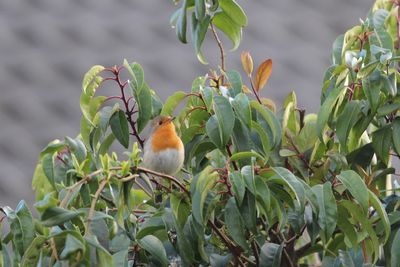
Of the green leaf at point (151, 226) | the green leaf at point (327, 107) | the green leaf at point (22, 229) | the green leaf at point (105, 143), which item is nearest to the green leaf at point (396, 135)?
the green leaf at point (327, 107)

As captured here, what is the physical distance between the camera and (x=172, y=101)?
1.94m

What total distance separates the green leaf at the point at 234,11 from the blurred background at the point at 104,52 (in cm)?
210

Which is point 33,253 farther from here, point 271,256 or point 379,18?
point 379,18

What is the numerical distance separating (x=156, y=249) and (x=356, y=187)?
1.15ft

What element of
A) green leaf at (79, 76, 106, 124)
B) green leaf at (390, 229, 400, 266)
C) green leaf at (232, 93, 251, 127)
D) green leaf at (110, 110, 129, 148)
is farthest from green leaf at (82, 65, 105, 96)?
green leaf at (390, 229, 400, 266)

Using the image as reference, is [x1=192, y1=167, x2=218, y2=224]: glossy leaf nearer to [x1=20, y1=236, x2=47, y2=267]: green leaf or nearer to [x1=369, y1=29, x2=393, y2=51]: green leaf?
[x1=20, y1=236, x2=47, y2=267]: green leaf

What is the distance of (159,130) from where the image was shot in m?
2.42

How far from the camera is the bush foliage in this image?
1.64 metres

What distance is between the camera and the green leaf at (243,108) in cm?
175

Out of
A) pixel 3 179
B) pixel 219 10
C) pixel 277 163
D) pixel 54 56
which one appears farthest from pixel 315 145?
pixel 54 56

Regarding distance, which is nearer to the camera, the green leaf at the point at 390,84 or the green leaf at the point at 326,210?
the green leaf at the point at 326,210

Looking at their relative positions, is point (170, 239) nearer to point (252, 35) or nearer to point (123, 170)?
point (123, 170)

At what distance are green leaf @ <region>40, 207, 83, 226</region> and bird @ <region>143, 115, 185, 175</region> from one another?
0.50 metres

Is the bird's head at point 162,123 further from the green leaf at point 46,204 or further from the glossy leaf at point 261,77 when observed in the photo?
the green leaf at point 46,204
